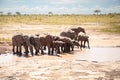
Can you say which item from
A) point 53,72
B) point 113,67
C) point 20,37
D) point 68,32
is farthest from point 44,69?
point 68,32

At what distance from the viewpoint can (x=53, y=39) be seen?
20.0 m

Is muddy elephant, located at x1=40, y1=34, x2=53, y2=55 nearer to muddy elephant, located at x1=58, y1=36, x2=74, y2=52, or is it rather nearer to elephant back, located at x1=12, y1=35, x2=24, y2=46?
muddy elephant, located at x1=58, y1=36, x2=74, y2=52

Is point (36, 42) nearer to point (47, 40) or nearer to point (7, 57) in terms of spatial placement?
point (47, 40)

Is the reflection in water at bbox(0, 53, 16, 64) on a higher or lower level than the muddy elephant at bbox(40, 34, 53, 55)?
lower

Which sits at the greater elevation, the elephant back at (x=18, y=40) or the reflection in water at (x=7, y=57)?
the elephant back at (x=18, y=40)

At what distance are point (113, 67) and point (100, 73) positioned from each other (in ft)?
5.02

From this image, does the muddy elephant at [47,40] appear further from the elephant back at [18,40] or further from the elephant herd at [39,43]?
the elephant back at [18,40]

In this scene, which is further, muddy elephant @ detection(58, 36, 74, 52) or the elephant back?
muddy elephant @ detection(58, 36, 74, 52)

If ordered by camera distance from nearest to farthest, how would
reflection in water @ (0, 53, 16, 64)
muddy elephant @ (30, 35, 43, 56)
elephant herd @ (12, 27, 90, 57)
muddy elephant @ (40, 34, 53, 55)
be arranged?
reflection in water @ (0, 53, 16, 64)
elephant herd @ (12, 27, 90, 57)
muddy elephant @ (30, 35, 43, 56)
muddy elephant @ (40, 34, 53, 55)

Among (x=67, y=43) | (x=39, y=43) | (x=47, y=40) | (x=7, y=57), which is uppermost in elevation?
(x=47, y=40)

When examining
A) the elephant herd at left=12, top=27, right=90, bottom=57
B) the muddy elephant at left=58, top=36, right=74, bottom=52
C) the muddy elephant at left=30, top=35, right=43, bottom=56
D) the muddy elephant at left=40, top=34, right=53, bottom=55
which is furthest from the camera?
the muddy elephant at left=58, top=36, right=74, bottom=52

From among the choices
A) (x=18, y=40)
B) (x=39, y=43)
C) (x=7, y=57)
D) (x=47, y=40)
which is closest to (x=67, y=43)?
(x=47, y=40)

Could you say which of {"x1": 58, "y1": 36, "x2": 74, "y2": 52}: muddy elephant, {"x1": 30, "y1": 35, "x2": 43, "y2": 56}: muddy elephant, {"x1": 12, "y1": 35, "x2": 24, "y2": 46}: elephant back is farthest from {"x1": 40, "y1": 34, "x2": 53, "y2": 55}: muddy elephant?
{"x1": 12, "y1": 35, "x2": 24, "y2": 46}: elephant back

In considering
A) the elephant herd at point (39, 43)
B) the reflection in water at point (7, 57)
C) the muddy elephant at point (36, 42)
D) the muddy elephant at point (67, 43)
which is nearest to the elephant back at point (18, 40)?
the elephant herd at point (39, 43)
